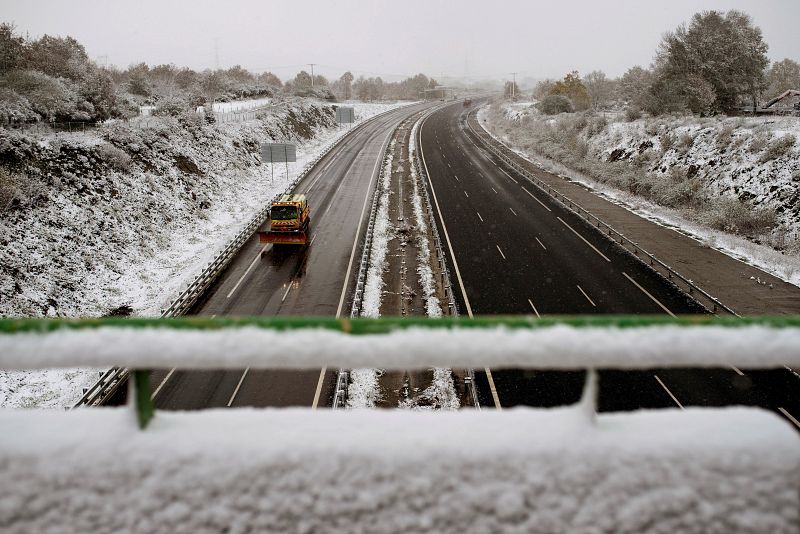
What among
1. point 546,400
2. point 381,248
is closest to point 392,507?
point 546,400

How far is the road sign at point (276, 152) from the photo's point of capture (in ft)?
140

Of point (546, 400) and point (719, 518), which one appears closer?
point (719, 518)

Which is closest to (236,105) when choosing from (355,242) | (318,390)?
(355,242)

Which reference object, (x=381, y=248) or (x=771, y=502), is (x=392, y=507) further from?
(x=381, y=248)

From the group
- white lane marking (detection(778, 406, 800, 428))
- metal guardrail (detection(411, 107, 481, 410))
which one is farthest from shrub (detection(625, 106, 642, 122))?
white lane marking (detection(778, 406, 800, 428))

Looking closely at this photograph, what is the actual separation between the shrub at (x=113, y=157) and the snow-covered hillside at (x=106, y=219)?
0.07 meters

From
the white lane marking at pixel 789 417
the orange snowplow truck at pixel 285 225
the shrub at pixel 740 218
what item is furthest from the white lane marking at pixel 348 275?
the shrub at pixel 740 218

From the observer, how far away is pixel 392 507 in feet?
5.88

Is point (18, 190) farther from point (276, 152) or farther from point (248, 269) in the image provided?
point (276, 152)

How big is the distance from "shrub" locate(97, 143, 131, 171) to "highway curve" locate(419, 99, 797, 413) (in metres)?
22.6

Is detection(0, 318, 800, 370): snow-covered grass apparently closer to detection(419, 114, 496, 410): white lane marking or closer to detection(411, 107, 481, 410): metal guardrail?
detection(419, 114, 496, 410): white lane marking

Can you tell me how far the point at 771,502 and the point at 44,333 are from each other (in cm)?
316

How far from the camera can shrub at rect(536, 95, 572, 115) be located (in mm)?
76125

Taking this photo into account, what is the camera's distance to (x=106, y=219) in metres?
26.0
